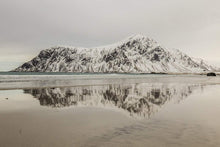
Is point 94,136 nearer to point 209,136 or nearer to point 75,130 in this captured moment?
point 75,130

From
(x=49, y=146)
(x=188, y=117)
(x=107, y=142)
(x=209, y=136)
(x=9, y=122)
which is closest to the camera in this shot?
(x=49, y=146)

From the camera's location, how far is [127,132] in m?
9.55

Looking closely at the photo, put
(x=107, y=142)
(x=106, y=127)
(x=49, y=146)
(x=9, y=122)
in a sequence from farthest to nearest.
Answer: (x=9, y=122) < (x=106, y=127) < (x=107, y=142) < (x=49, y=146)

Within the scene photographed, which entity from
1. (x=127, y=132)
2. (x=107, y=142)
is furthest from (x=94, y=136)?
(x=127, y=132)

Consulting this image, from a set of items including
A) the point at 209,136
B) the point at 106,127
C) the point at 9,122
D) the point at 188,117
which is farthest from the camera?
the point at 188,117

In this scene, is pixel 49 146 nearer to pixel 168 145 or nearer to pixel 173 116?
pixel 168 145

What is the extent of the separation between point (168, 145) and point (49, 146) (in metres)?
4.33

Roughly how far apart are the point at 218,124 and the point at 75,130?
749 centimetres

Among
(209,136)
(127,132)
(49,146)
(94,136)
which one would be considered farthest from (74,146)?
(209,136)

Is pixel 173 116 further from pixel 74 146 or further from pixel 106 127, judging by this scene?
pixel 74 146

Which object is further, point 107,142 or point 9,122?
point 9,122

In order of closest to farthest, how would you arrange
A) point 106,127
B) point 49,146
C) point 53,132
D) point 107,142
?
Result: 1. point 49,146
2. point 107,142
3. point 53,132
4. point 106,127

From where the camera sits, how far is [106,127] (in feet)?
34.4

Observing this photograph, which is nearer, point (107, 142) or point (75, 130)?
point (107, 142)
